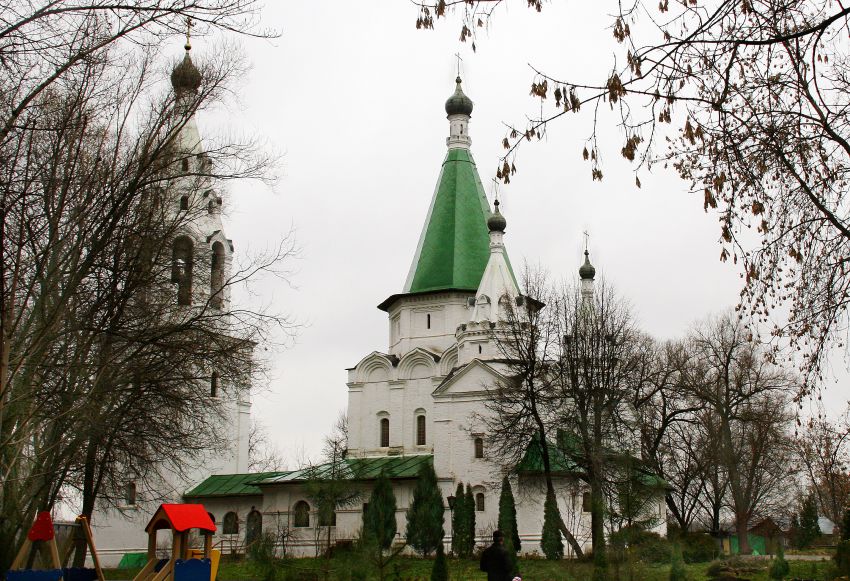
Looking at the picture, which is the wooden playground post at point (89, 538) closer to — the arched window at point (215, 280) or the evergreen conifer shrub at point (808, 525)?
the arched window at point (215, 280)

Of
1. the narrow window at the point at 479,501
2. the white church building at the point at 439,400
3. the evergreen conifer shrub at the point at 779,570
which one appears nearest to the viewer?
the evergreen conifer shrub at the point at 779,570

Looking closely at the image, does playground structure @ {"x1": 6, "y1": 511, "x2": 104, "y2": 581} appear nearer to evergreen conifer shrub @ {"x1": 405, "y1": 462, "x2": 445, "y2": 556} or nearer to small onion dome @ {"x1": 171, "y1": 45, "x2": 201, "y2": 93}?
small onion dome @ {"x1": 171, "y1": 45, "x2": 201, "y2": 93}

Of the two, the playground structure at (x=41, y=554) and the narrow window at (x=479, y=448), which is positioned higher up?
the narrow window at (x=479, y=448)

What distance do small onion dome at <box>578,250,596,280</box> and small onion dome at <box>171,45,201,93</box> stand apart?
80.2ft

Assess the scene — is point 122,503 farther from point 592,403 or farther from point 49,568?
point 49,568

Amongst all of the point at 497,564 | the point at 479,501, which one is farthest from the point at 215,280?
the point at 479,501

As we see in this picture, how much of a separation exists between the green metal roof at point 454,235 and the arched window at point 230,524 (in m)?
10.5

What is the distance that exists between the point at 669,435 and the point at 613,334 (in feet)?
32.6

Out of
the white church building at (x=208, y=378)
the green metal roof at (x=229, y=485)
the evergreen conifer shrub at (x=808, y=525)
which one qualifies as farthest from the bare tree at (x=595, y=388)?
the evergreen conifer shrub at (x=808, y=525)

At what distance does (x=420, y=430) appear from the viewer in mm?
33938

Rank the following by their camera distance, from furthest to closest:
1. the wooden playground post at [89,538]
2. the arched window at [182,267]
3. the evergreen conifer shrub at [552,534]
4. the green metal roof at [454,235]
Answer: the green metal roof at [454,235] < the evergreen conifer shrub at [552,534] < the arched window at [182,267] < the wooden playground post at [89,538]

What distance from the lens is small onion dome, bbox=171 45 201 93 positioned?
13.3 meters

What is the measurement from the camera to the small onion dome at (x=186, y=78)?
13.3 meters

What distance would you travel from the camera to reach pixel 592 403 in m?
24.5
